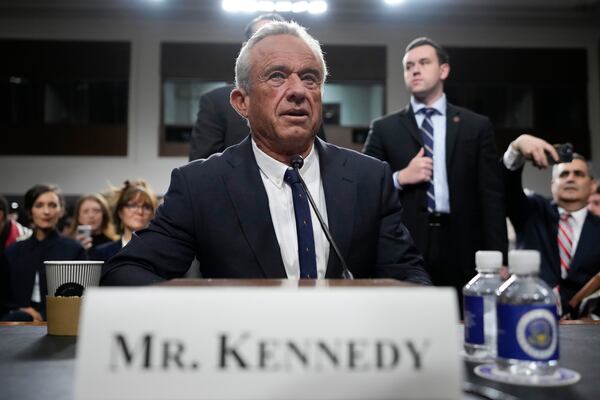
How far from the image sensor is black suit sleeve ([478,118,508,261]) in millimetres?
2326

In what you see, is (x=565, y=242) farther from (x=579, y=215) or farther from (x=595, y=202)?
(x=595, y=202)

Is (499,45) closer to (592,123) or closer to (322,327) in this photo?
(592,123)

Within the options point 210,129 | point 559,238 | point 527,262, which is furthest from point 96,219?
point 527,262

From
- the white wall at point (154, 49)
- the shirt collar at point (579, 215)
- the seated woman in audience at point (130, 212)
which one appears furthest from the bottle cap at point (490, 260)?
the white wall at point (154, 49)

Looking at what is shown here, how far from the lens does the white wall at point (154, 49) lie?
709 centimetres

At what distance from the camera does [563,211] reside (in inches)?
113

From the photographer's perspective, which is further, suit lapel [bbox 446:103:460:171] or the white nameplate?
suit lapel [bbox 446:103:460:171]

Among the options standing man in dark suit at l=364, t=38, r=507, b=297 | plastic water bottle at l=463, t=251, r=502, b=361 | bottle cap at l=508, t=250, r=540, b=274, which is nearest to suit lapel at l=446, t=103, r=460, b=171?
standing man in dark suit at l=364, t=38, r=507, b=297

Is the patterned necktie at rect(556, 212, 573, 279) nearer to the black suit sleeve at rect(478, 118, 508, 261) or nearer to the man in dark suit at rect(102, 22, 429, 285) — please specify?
the black suit sleeve at rect(478, 118, 508, 261)

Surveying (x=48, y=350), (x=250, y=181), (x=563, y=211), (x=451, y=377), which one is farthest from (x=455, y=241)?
(x=451, y=377)

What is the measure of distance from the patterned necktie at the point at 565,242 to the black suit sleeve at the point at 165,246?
1990 mm

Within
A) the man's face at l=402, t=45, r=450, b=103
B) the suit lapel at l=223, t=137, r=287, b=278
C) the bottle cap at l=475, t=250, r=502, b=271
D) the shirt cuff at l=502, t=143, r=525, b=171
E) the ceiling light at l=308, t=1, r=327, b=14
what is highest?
the ceiling light at l=308, t=1, r=327, b=14

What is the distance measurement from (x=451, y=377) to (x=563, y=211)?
101 inches

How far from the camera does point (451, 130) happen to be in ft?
7.86
